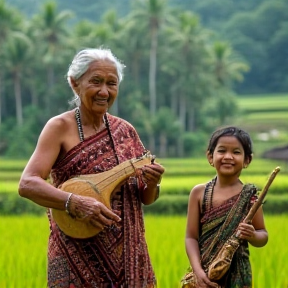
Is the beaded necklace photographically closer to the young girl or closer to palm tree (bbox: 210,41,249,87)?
the young girl

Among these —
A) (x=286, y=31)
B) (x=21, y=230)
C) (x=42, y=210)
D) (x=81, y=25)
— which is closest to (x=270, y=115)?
(x=81, y=25)

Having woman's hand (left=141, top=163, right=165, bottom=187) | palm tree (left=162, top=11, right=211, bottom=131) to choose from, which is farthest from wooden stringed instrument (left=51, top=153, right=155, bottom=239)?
palm tree (left=162, top=11, right=211, bottom=131)

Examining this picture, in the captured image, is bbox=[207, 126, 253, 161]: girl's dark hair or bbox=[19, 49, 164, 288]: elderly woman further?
bbox=[207, 126, 253, 161]: girl's dark hair

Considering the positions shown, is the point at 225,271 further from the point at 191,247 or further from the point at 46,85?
the point at 46,85

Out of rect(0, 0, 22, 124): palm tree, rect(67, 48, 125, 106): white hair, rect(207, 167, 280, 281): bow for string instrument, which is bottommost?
rect(207, 167, 280, 281): bow for string instrument

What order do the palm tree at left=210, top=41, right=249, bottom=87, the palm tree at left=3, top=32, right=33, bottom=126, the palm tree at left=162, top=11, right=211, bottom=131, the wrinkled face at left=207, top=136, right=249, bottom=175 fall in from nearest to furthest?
the wrinkled face at left=207, top=136, right=249, bottom=175
the palm tree at left=3, top=32, right=33, bottom=126
the palm tree at left=162, top=11, right=211, bottom=131
the palm tree at left=210, top=41, right=249, bottom=87

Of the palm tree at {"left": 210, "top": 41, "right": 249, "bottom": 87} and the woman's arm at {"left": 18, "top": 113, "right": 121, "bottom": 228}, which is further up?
the palm tree at {"left": 210, "top": 41, "right": 249, "bottom": 87}

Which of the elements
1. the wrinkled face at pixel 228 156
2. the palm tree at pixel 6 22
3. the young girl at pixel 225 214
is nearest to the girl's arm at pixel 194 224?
the young girl at pixel 225 214

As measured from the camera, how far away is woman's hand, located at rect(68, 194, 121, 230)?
2.68 metres

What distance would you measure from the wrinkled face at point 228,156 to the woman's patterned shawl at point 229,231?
8 centimetres

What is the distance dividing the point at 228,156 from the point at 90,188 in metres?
0.52

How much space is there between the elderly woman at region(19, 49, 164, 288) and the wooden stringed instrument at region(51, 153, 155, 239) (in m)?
0.04

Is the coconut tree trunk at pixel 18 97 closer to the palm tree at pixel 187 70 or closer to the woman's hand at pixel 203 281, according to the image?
the palm tree at pixel 187 70

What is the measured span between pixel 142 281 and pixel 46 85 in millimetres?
35667
